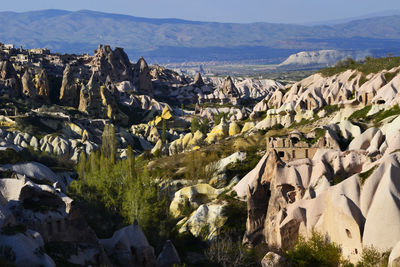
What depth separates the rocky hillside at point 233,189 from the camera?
25562 millimetres

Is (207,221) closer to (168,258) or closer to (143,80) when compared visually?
(168,258)

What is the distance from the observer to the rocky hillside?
83.9ft

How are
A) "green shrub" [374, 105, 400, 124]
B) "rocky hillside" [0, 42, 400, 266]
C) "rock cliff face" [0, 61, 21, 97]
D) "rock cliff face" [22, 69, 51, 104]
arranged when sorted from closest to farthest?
"rocky hillside" [0, 42, 400, 266]
"green shrub" [374, 105, 400, 124]
"rock cliff face" [0, 61, 21, 97]
"rock cliff face" [22, 69, 51, 104]

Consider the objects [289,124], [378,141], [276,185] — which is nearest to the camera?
[276,185]

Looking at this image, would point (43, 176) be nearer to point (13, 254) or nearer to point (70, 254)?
point (70, 254)

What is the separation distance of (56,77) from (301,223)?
10296 centimetres

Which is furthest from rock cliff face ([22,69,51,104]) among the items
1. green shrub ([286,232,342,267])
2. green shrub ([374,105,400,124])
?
green shrub ([286,232,342,267])

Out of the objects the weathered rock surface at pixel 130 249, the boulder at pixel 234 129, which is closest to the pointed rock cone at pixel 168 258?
the weathered rock surface at pixel 130 249

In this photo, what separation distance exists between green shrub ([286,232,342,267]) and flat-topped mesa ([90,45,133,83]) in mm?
120752

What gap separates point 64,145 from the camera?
74.2 metres

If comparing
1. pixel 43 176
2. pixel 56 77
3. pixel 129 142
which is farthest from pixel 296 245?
pixel 56 77

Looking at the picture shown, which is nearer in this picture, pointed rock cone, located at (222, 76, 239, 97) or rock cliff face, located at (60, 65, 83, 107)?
rock cliff face, located at (60, 65, 83, 107)

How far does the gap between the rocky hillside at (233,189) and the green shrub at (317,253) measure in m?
0.05

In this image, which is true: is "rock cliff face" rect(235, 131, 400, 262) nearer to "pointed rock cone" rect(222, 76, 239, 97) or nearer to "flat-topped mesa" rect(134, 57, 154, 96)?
"pointed rock cone" rect(222, 76, 239, 97)
